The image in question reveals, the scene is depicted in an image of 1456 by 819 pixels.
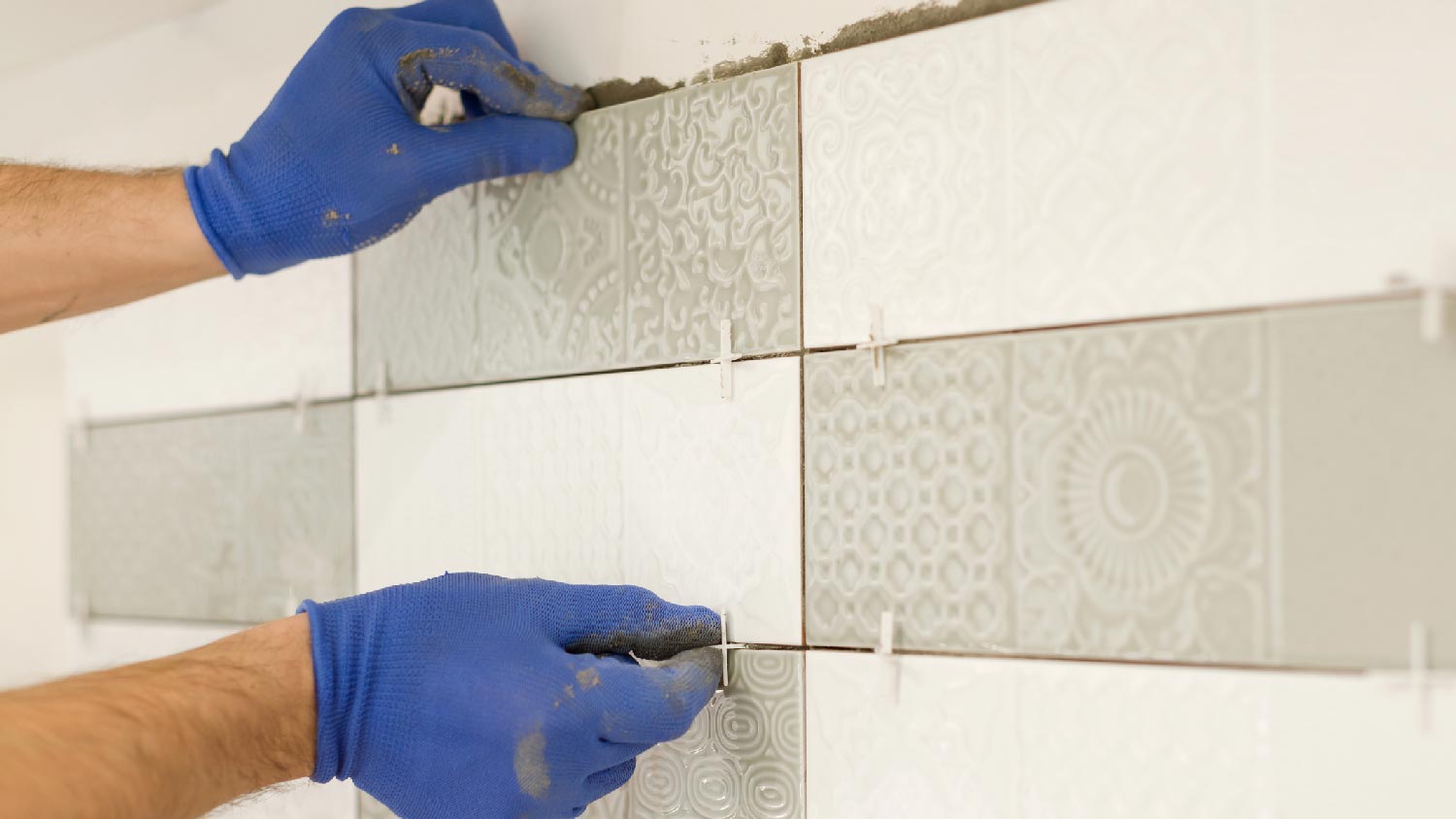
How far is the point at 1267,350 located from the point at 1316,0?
279 millimetres

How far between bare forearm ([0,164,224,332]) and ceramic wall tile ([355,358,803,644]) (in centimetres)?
33

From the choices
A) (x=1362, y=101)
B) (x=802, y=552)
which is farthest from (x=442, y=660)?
(x=1362, y=101)

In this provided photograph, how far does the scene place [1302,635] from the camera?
2.83ft

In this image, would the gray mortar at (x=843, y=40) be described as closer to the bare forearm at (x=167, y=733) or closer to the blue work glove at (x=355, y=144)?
the blue work glove at (x=355, y=144)

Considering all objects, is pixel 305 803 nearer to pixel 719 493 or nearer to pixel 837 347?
pixel 719 493

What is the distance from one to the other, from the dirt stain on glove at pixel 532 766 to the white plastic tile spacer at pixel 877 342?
46cm

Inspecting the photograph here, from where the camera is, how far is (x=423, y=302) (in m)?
1.42

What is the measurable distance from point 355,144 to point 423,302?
0.28 meters

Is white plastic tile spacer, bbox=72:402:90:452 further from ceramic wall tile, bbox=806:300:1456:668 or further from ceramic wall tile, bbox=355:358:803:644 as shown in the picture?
ceramic wall tile, bbox=806:300:1456:668

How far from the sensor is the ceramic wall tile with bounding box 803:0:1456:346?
0.86 m

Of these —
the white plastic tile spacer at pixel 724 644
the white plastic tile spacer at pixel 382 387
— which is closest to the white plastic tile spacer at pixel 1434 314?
the white plastic tile spacer at pixel 724 644

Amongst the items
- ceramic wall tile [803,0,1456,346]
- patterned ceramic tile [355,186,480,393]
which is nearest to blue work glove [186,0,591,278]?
patterned ceramic tile [355,186,480,393]

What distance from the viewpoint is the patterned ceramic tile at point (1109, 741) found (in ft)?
2.75

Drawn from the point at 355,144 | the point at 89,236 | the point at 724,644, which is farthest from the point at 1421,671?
the point at 89,236
